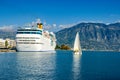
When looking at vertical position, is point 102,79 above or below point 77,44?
below

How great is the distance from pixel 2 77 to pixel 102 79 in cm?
2256

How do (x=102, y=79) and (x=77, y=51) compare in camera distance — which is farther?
(x=77, y=51)

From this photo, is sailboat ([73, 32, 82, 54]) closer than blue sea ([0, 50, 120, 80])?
No

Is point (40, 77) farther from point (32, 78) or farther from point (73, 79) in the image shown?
point (73, 79)

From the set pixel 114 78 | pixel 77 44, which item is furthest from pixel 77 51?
pixel 114 78

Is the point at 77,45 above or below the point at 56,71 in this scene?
above

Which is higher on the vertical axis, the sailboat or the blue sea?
the sailboat

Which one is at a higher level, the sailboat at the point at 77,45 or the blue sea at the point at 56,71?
the sailboat at the point at 77,45

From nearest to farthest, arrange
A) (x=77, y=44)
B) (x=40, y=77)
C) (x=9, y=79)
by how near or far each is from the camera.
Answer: (x=9, y=79) < (x=40, y=77) < (x=77, y=44)

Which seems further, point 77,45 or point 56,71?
point 77,45

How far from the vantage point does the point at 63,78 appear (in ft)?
217

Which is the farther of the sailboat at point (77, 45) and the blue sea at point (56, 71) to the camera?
the sailboat at point (77, 45)

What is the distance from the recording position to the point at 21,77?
217 ft

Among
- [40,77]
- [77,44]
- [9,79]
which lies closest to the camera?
[9,79]
